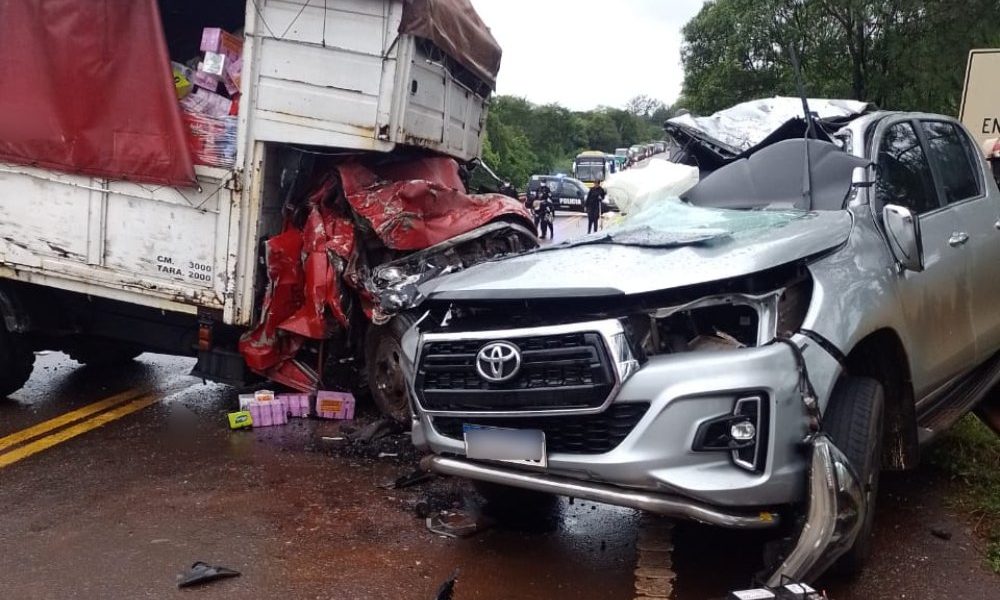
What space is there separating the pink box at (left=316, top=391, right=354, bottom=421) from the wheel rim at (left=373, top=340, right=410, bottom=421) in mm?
251

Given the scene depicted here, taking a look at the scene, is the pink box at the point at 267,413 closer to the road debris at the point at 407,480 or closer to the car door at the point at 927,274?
the road debris at the point at 407,480

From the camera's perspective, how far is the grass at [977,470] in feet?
13.3

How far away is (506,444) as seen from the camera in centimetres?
330

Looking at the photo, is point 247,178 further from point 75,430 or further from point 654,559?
point 654,559

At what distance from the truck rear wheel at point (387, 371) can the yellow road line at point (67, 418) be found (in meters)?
1.99

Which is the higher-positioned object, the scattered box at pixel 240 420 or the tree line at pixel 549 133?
the tree line at pixel 549 133

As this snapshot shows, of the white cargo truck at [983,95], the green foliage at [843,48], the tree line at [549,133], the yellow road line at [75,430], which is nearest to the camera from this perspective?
the yellow road line at [75,430]

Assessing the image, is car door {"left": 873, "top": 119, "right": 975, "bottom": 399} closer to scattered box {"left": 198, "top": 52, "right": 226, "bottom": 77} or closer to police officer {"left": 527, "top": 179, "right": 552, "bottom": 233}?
scattered box {"left": 198, "top": 52, "right": 226, "bottom": 77}

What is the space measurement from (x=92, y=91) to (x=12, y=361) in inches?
77.0

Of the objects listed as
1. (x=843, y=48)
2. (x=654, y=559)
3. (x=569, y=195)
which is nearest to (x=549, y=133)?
(x=569, y=195)

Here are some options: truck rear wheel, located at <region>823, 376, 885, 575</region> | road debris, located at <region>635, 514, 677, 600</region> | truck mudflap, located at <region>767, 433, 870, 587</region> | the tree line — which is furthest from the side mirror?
the tree line

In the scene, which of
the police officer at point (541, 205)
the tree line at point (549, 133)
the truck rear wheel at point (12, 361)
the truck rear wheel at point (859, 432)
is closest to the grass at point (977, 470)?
the truck rear wheel at point (859, 432)

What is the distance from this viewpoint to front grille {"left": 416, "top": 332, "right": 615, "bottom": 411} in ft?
10.1

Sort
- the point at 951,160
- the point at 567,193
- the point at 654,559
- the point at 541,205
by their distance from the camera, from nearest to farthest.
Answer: the point at 654,559
the point at 951,160
the point at 541,205
the point at 567,193
